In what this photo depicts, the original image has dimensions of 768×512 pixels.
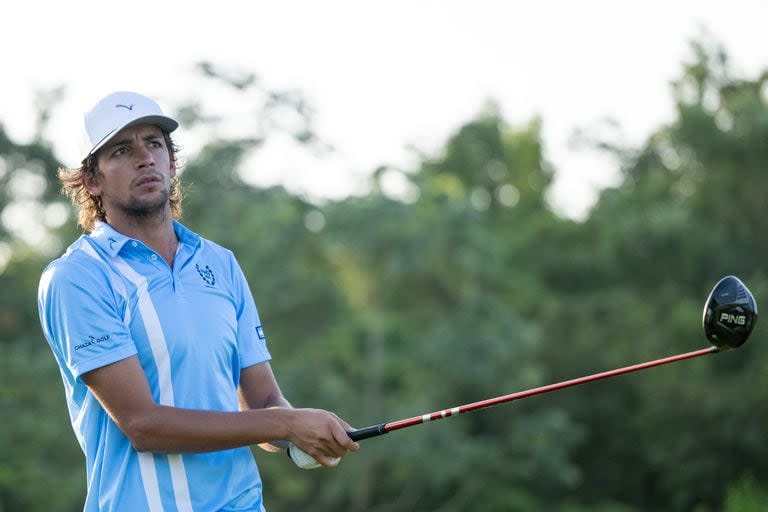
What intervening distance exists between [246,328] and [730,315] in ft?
4.80

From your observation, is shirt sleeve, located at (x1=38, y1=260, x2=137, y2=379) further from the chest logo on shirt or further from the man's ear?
the man's ear

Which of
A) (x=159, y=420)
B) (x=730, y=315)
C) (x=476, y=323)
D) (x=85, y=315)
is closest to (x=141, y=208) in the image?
(x=85, y=315)

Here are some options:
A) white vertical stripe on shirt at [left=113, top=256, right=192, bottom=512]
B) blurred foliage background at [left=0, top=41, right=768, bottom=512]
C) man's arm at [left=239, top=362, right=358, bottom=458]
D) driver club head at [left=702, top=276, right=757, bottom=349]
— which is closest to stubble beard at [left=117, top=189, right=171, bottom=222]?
white vertical stripe on shirt at [left=113, top=256, right=192, bottom=512]

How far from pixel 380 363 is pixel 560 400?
5185 mm

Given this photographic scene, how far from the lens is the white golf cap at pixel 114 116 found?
3.46 meters

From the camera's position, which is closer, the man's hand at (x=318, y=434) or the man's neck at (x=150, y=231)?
the man's hand at (x=318, y=434)

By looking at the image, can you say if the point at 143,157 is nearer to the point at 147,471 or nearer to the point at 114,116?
the point at 114,116

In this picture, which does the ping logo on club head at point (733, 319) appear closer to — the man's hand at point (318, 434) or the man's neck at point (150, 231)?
the man's hand at point (318, 434)

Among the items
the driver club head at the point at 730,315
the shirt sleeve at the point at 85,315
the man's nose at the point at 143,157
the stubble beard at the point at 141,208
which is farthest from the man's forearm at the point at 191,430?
the driver club head at the point at 730,315

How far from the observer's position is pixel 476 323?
27703 mm

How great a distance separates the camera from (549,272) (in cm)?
3488

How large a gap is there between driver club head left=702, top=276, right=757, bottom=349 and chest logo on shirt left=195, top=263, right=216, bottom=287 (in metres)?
1.51

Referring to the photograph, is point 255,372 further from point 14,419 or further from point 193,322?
point 14,419

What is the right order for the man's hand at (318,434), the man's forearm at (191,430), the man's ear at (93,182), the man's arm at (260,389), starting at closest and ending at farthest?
1. the man's forearm at (191,430)
2. the man's hand at (318,434)
3. the man's ear at (93,182)
4. the man's arm at (260,389)
